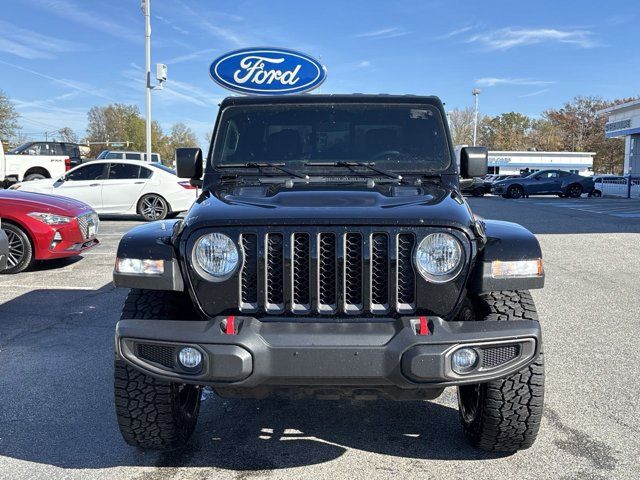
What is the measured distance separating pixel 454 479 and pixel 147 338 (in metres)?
1.60

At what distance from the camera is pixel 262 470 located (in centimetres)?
291

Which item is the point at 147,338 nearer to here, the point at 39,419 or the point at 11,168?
the point at 39,419

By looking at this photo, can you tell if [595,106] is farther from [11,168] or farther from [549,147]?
[11,168]

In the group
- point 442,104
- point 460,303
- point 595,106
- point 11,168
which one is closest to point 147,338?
point 460,303

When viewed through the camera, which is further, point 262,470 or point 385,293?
point 262,470

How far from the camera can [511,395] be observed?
2.82 metres

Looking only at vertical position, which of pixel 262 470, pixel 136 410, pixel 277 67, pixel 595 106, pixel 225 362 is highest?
pixel 595 106

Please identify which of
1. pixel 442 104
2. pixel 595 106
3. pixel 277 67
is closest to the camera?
pixel 442 104

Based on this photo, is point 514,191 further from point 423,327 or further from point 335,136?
point 423,327

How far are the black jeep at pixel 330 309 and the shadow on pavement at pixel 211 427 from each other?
18cm

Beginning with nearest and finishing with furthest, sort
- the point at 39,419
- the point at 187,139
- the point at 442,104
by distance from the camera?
the point at 39,419, the point at 442,104, the point at 187,139

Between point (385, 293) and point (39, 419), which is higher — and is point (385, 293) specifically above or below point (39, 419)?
above

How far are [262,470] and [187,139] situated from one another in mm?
85893

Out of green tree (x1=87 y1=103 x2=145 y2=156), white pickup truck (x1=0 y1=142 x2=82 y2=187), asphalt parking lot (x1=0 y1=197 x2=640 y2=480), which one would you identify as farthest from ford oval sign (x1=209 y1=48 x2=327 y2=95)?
green tree (x1=87 y1=103 x2=145 y2=156)
